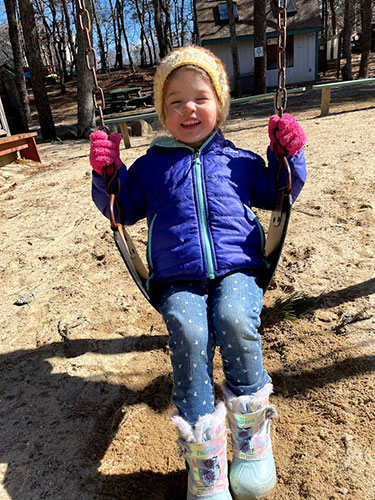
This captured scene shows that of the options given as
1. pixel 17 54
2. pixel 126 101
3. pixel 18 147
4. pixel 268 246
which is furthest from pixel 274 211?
pixel 126 101

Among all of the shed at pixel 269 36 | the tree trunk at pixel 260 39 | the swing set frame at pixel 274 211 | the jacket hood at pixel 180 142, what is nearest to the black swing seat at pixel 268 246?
the swing set frame at pixel 274 211

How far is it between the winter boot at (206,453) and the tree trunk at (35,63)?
437 inches

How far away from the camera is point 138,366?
2232 millimetres

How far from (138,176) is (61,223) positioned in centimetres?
268

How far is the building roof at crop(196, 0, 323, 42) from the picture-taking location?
17.8 metres

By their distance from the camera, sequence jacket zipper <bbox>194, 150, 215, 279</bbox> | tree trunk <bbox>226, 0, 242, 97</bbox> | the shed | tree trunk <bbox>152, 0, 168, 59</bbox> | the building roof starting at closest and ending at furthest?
jacket zipper <bbox>194, 150, 215, 279</bbox> < tree trunk <bbox>226, 0, 242, 97</bbox> < the building roof < the shed < tree trunk <bbox>152, 0, 168, 59</bbox>

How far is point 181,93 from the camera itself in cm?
167

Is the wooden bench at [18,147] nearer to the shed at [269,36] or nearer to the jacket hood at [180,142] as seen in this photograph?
the jacket hood at [180,142]

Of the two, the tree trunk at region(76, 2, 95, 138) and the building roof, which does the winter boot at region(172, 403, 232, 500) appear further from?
the building roof

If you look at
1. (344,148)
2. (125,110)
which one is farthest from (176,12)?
(344,148)

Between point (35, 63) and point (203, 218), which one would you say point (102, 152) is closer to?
point (203, 218)

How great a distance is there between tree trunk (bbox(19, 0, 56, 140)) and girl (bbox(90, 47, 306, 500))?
33.4ft

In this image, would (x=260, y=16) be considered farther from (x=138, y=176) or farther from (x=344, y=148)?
(x=138, y=176)

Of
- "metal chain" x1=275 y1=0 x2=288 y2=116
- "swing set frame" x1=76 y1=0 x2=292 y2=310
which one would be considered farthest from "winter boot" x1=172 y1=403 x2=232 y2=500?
"metal chain" x1=275 y1=0 x2=288 y2=116
